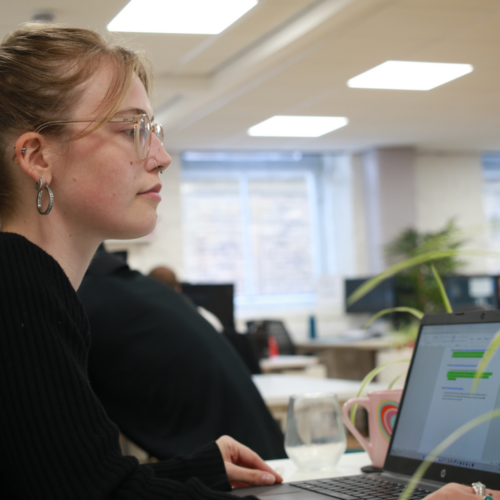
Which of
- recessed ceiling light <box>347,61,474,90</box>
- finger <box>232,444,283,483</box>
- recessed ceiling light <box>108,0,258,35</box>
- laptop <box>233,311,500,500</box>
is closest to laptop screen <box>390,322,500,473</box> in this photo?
laptop <box>233,311,500,500</box>

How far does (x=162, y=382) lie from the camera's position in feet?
5.04

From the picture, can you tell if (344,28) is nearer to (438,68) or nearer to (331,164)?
(438,68)

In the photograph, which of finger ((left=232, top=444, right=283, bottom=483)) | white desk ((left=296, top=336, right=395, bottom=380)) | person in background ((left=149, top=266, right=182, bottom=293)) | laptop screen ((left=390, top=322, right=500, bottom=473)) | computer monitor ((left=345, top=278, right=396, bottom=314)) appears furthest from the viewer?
computer monitor ((left=345, top=278, right=396, bottom=314))

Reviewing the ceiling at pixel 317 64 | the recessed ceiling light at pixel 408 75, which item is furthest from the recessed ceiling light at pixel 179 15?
the recessed ceiling light at pixel 408 75

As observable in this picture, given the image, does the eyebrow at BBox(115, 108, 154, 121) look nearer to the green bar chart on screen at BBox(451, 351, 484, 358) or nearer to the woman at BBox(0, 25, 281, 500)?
the woman at BBox(0, 25, 281, 500)

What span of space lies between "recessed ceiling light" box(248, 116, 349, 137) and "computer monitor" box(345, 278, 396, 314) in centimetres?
181

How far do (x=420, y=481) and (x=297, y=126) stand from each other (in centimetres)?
682

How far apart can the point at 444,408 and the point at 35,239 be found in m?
0.65

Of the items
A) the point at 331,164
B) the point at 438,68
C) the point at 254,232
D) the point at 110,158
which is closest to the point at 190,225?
the point at 254,232

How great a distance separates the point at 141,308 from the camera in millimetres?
1616

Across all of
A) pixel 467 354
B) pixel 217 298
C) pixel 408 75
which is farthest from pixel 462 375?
pixel 408 75

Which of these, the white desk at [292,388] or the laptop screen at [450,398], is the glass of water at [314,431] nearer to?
the laptop screen at [450,398]

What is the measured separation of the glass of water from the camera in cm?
123

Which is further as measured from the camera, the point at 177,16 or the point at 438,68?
the point at 438,68
